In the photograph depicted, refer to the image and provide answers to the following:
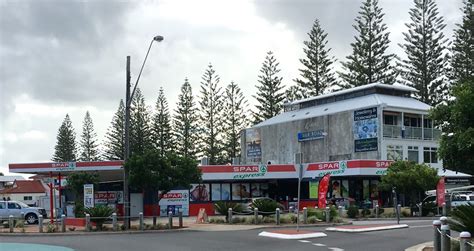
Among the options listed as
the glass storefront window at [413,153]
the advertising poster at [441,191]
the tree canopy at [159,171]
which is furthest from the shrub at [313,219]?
the glass storefront window at [413,153]

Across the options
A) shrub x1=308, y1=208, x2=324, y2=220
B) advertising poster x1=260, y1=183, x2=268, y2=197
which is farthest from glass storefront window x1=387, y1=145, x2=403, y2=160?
shrub x1=308, y1=208, x2=324, y2=220

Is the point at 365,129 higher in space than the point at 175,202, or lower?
higher

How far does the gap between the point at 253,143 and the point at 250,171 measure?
597 inches

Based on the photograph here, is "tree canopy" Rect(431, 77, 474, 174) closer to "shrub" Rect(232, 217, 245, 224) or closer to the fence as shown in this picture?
the fence

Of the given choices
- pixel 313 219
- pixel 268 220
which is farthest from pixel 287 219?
pixel 313 219

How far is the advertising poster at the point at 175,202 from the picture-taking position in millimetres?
40841

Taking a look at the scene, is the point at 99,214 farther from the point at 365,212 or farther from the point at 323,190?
the point at 365,212

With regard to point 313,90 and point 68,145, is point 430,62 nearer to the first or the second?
point 313,90

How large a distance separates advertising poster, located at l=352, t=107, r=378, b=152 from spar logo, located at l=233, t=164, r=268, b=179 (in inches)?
306

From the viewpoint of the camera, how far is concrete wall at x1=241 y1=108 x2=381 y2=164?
47406mm

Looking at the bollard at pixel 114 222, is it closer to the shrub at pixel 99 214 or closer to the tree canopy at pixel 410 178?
the shrub at pixel 99 214

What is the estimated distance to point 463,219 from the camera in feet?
46.4

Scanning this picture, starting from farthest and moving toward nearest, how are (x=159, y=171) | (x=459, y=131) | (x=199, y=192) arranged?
1. (x=199, y=192)
2. (x=159, y=171)
3. (x=459, y=131)

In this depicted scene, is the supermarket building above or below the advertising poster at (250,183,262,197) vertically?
above
